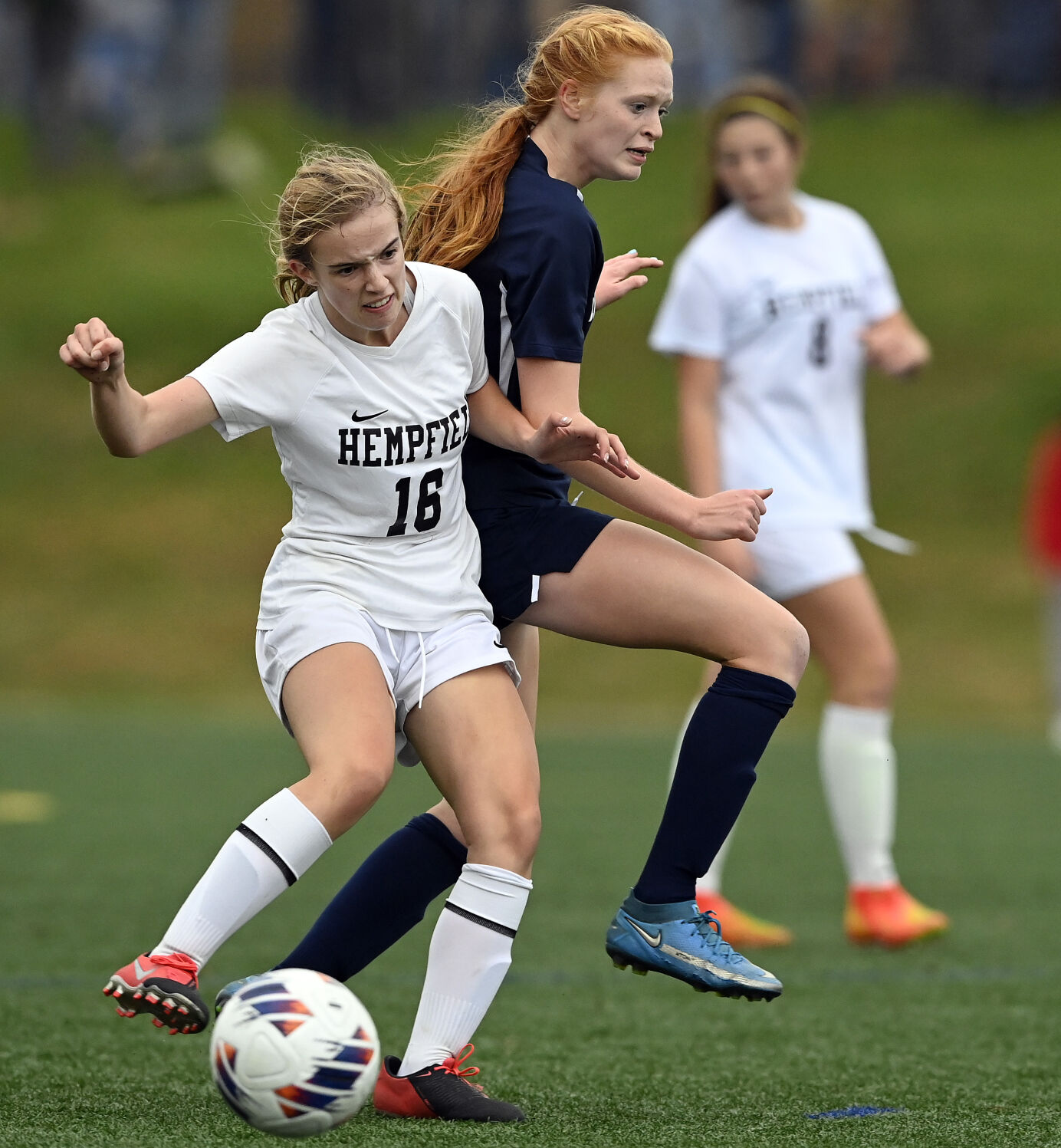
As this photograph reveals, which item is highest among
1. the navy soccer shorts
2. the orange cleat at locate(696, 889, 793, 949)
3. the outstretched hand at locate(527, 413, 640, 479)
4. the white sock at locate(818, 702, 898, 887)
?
the outstretched hand at locate(527, 413, 640, 479)

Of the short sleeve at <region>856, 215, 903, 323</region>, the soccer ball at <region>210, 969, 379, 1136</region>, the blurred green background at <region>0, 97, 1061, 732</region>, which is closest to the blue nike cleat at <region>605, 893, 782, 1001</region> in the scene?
the soccer ball at <region>210, 969, 379, 1136</region>

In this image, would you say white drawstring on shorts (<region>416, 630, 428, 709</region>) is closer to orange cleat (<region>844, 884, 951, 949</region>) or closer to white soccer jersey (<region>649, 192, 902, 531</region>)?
white soccer jersey (<region>649, 192, 902, 531</region>)

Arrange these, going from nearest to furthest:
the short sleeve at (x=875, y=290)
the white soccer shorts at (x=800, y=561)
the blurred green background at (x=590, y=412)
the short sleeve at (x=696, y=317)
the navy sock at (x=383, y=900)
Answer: the navy sock at (x=383, y=900)
the white soccer shorts at (x=800, y=561)
the short sleeve at (x=696, y=317)
the short sleeve at (x=875, y=290)
the blurred green background at (x=590, y=412)

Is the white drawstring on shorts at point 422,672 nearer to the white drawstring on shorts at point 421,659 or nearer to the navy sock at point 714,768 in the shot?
the white drawstring on shorts at point 421,659

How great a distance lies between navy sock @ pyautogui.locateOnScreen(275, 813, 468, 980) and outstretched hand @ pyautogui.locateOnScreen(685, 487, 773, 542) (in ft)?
2.36

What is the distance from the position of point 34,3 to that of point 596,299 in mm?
15846

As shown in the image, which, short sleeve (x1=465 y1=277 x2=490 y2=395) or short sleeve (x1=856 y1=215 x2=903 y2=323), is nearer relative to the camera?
short sleeve (x1=465 y1=277 x2=490 y2=395)

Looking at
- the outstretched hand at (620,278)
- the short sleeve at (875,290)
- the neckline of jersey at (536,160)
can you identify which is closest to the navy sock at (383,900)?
the outstretched hand at (620,278)

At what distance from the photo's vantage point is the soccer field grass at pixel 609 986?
9.78 ft

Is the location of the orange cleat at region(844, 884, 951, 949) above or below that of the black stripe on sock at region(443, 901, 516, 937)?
below

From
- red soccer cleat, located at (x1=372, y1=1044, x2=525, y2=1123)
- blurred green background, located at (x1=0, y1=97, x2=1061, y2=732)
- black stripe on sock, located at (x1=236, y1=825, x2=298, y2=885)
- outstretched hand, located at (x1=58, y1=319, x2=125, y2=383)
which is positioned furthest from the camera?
blurred green background, located at (x1=0, y1=97, x2=1061, y2=732)

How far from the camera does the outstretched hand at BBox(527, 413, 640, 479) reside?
9.47 ft

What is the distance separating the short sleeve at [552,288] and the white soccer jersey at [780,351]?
1.76m

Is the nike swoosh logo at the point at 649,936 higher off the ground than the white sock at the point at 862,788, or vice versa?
the nike swoosh logo at the point at 649,936
